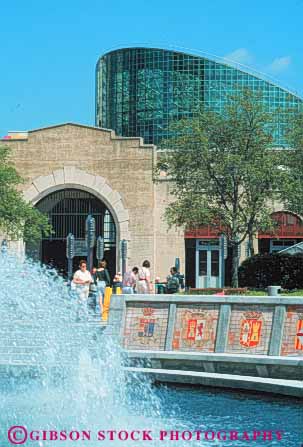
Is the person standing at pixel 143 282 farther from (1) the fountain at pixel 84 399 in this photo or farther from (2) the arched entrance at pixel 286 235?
(2) the arched entrance at pixel 286 235

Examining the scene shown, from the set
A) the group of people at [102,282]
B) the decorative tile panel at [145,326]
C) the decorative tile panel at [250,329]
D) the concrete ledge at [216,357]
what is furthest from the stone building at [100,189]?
the decorative tile panel at [250,329]

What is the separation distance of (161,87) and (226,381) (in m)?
88.6

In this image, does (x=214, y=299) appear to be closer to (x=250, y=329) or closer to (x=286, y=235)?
(x=250, y=329)

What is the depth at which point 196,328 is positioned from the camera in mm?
18125

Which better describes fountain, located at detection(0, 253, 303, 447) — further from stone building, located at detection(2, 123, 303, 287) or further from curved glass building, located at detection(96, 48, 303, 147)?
curved glass building, located at detection(96, 48, 303, 147)

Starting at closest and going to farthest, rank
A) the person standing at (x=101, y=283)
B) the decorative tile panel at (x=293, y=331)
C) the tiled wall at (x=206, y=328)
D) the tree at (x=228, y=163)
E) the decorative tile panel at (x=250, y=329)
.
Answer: the decorative tile panel at (x=293, y=331) < the tiled wall at (x=206, y=328) < the decorative tile panel at (x=250, y=329) < the person standing at (x=101, y=283) < the tree at (x=228, y=163)

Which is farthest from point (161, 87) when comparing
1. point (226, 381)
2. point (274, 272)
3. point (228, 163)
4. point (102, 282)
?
point (226, 381)

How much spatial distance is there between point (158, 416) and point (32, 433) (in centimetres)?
222

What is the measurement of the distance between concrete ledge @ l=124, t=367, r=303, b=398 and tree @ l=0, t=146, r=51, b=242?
29.7 metres

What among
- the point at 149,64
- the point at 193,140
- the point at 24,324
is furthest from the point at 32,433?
the point at 149,64

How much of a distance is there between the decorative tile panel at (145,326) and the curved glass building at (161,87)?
79725 mm

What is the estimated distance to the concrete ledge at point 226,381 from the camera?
15.1m

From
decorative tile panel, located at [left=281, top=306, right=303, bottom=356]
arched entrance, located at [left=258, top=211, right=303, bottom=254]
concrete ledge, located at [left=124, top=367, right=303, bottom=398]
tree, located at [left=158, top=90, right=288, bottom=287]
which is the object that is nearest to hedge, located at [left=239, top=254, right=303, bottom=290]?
tree, located at [left=158, top=90, right=288, bottom=287]

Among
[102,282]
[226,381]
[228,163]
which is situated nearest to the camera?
[226,381]
